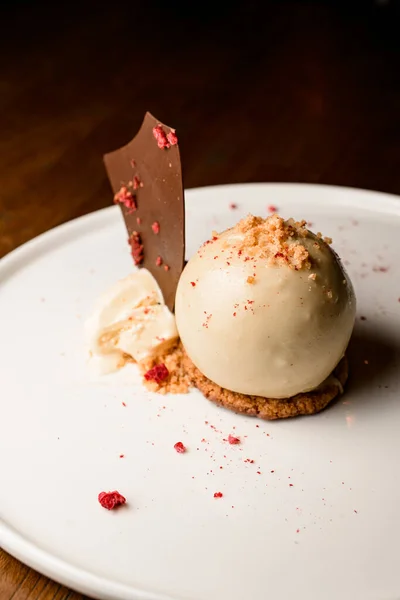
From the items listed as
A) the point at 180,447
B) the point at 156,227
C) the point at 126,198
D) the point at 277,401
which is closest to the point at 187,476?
the point at 180,447

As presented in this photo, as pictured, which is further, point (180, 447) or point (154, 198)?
point (154, 198)

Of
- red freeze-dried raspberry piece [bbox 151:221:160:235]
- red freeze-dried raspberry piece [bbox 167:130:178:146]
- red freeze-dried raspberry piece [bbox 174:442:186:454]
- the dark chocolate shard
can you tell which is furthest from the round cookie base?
red freeze-dried raspberry piece [bbox 167:130:178:146]

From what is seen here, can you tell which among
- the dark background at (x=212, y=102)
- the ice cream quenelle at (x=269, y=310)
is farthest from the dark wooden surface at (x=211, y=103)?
the ice cream quenelle at (x=269, y=310)

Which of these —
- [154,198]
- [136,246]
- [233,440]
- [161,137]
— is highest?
[161,137]

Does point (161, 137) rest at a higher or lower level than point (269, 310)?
higher

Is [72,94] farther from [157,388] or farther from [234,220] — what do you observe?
[157,388]

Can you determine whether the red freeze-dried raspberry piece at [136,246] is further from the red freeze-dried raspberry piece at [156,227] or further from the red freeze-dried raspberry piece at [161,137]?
the red freeze-dried raspberry piece at [161,137]

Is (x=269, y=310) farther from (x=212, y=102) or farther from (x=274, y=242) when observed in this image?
(x=212, y=102)

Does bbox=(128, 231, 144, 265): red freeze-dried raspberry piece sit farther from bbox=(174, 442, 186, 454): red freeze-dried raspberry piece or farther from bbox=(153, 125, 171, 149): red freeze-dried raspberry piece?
bbox=(174, 442, 186, 454): red freeze-dried raspberry piece
